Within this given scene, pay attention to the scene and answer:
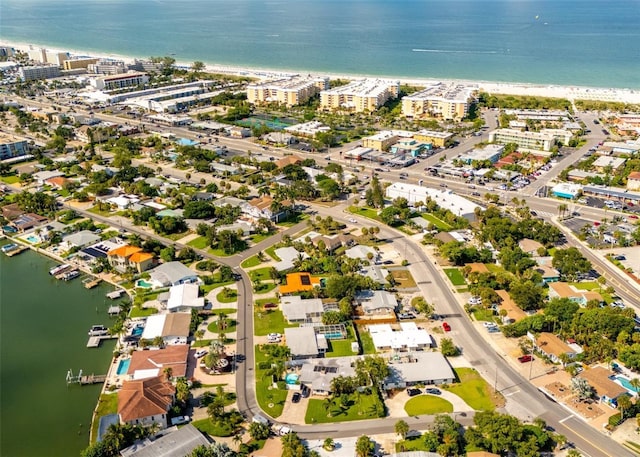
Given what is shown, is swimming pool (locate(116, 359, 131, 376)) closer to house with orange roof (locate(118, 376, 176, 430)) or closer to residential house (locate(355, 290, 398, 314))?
house with orange roof (locate(118, 376, 176, 430))

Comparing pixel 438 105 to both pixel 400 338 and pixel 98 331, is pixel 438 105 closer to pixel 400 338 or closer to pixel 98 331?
pixel 400 338

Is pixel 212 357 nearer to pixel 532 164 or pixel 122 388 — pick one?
pixel 122 388

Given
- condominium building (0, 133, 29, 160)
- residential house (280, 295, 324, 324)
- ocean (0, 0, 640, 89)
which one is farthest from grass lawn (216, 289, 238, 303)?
ocean (0, 0, 640, 89)

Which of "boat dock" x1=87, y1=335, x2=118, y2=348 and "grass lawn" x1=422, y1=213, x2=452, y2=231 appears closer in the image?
"boat dock" x1=87, y1=335, x2=118, y2=348

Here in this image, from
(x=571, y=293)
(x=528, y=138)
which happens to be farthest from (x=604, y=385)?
(x=528, y=138)

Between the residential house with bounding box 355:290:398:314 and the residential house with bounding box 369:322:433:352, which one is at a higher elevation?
the residential house with bounding box 355:290:398:314

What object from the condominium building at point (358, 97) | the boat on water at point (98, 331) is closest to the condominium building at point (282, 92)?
the condominium building at point (358, 97)

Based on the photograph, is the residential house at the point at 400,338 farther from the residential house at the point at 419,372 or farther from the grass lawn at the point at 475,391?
the grass lawn at the point at 475,391
